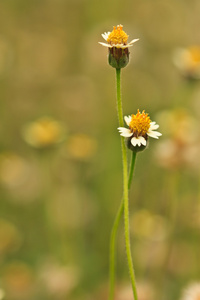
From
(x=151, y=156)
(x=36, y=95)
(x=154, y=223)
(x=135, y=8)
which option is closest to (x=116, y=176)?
(x=151, y=156)

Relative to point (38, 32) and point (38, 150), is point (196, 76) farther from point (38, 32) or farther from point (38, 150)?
point (38, 32)

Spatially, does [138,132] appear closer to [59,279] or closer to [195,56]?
[59,279]

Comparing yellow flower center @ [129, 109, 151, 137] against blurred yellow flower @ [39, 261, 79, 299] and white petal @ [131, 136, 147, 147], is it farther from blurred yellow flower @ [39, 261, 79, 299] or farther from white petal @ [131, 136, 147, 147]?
blurred yellow flower @ [39, 261, 79, 299]

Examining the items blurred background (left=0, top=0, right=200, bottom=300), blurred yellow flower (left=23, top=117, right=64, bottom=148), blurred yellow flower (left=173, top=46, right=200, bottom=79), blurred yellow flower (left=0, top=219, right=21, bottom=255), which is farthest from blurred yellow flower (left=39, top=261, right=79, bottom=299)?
blurred yellow flower (left=173, top=46, right=200, bottom=79)

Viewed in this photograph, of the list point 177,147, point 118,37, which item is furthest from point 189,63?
point 118,37

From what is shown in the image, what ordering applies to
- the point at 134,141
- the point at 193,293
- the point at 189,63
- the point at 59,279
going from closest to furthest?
the point at 134,141 → the point at 193,293 → the point at 59,279 → the point at 189,63
